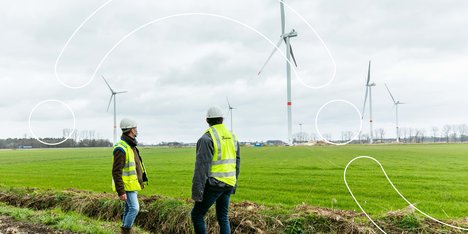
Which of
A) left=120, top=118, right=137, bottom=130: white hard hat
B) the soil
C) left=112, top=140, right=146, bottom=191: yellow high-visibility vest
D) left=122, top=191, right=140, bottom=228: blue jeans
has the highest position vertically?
left=120, top=118, right=137, bottom=130: white hard hat

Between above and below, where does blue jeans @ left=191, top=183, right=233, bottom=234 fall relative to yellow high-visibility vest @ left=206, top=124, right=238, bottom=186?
below

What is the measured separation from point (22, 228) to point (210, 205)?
14.6ft

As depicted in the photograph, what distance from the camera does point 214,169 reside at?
5.93 m

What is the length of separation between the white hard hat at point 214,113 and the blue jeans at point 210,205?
3.80 ft

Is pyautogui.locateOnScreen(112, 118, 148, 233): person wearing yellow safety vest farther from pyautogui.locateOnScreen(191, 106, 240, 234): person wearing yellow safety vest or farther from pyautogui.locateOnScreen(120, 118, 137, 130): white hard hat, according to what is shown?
pyautogui.locateOnScreen(191, 106, 240, 234): person wearing yellow safety vest

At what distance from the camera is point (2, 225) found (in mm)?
7781

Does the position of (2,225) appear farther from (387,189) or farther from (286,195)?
(387,189)

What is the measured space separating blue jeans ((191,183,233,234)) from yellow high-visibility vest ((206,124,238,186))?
21 cm

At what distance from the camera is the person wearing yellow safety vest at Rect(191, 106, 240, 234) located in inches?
228

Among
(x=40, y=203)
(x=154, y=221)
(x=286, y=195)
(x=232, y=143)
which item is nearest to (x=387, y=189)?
(x=286, y=195)

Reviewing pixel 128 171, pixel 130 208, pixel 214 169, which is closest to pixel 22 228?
pixel 130 208

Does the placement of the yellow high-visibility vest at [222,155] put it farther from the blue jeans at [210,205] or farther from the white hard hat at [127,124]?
the white hard hat at [127,124]

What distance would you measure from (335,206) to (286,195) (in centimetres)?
244

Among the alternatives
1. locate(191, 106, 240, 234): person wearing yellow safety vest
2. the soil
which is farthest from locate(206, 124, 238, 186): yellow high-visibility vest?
the soil
